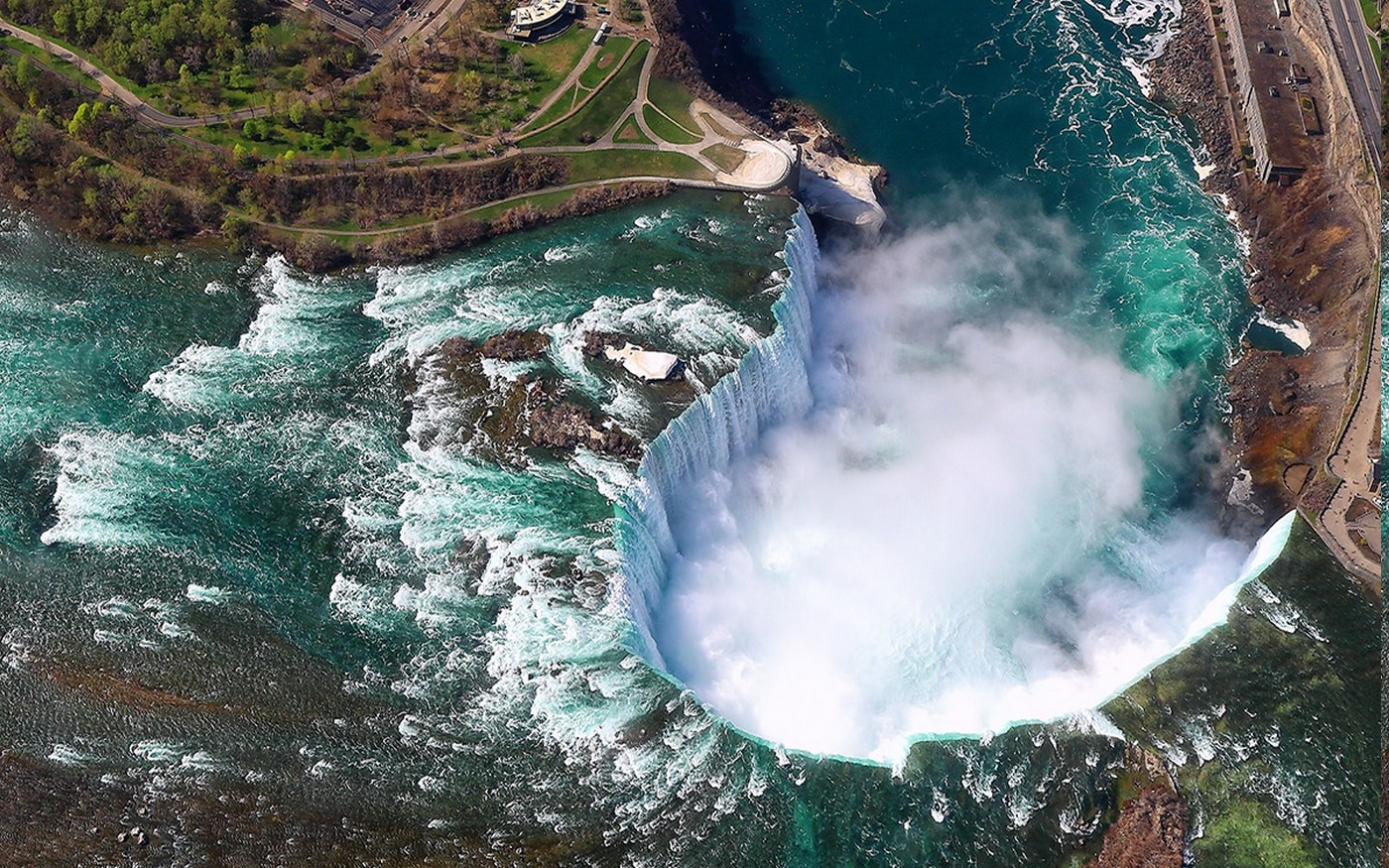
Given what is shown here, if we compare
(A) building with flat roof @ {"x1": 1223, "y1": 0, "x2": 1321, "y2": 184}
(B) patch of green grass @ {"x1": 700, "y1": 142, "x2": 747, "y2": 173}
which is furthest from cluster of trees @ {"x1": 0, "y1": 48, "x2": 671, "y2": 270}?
(A) building with flat roof @ {"x1": 1223, "y1": 0, "x2": 1321, "y2": 184}

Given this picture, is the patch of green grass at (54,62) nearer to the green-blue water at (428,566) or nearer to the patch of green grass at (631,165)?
the green-blue water at (428,566)

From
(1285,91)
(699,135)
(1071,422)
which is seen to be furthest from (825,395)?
(1285,91)

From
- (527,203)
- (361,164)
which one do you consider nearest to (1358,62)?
(527,203)

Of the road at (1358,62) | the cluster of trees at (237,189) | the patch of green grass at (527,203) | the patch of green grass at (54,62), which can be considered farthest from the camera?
the patch of green grass at (54,62)

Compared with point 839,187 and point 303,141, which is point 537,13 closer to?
point 303,141

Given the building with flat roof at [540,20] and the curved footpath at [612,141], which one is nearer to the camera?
the curved footpath at [612,141]

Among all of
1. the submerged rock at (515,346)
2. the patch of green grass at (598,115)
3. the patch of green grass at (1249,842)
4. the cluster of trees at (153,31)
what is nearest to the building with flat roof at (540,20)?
the patch of green grass at (598,115)
